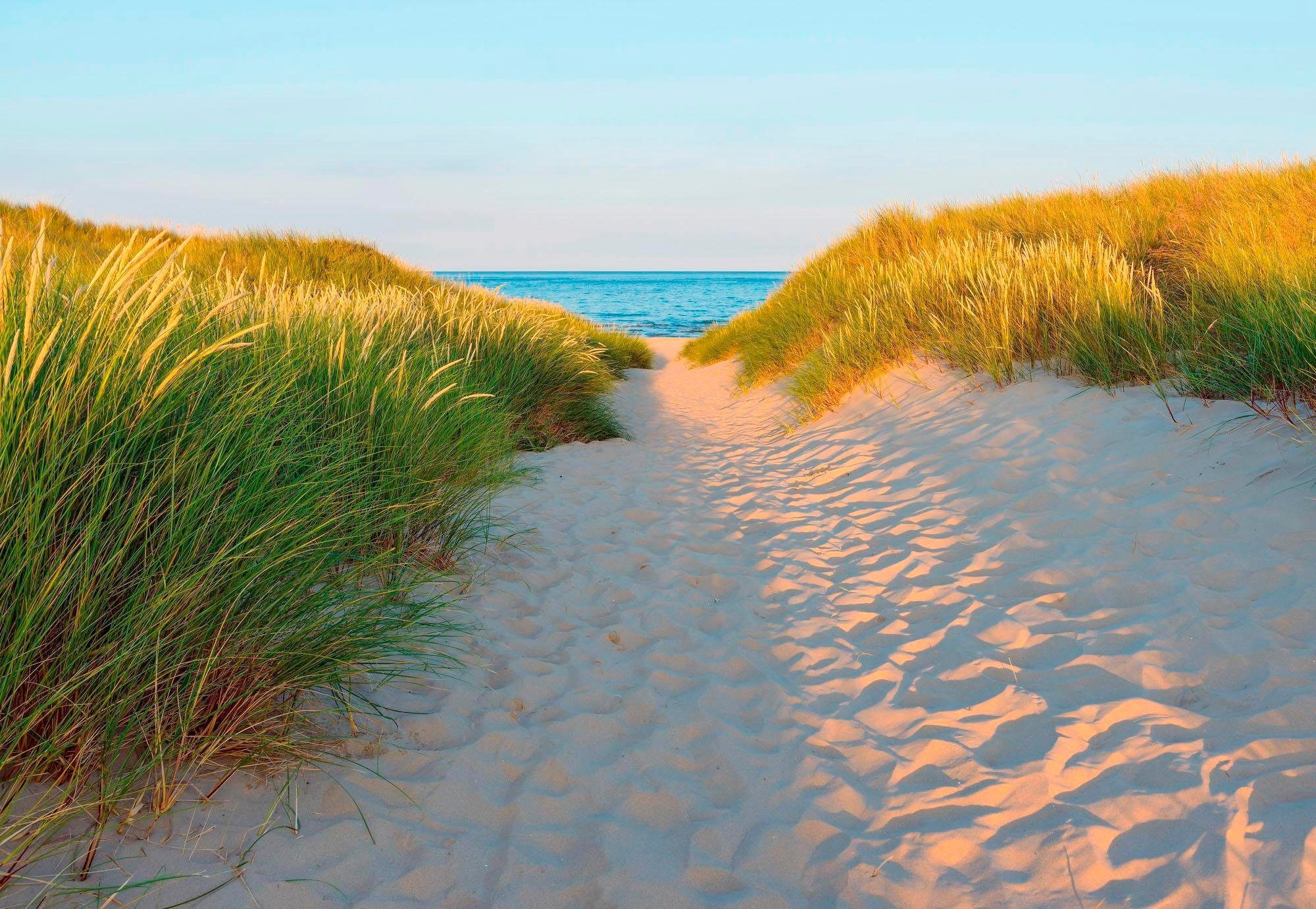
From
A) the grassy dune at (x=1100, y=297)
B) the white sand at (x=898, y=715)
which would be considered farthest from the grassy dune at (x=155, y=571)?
the grassy dune at (x=1100, y=297)

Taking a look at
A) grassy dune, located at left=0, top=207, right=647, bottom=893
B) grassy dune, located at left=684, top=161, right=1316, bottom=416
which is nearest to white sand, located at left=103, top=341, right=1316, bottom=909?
grassy dune, located at left=0, top=207, right=647, bottom=893

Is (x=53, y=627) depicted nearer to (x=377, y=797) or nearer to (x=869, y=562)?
(x=377, y=797)

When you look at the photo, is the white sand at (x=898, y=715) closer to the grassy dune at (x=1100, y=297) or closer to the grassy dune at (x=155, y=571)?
the grassy dune at (x=155, y=571)

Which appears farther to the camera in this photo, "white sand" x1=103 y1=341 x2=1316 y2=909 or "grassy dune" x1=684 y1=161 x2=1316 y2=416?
"grassy dune" x1=684 y1=161 x2=1316 y2=416

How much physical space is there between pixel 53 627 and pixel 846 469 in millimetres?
4999

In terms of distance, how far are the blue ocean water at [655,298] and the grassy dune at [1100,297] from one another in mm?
6236

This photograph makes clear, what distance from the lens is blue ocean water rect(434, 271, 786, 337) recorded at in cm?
3716

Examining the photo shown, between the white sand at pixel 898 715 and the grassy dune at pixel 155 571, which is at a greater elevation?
the grassy dune at pixel 155 571

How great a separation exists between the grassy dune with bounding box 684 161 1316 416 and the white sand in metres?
0.40

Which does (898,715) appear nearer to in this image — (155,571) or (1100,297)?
(155,571)

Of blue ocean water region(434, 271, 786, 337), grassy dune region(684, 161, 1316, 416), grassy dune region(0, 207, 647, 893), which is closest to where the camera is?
grassy dune region(0, 207, 647, 893)

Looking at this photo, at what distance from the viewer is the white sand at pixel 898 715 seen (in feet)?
6.25

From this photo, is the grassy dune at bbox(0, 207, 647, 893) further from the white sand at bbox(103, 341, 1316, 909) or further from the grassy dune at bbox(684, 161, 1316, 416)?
the grassy dune at bbox(684, 161, 1316, 416)

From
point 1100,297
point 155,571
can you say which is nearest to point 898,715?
point 155,571
